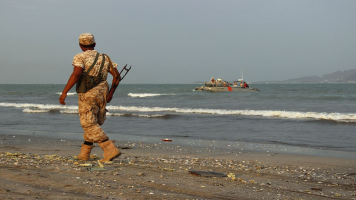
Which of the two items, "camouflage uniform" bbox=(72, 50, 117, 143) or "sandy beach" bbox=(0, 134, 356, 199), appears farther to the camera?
"camouflage uniform" bbox=(72, 50, 117, 143)

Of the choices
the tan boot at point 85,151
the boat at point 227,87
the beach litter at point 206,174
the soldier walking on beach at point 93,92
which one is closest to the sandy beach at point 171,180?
the beach litter at point 206,174

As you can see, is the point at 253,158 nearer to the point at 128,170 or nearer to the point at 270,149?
the point at 270,149

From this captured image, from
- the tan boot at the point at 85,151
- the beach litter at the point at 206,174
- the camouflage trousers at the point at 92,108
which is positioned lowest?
the beach litter at the point at 206,174

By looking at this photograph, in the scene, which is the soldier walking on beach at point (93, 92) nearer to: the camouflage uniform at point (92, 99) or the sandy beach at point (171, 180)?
the camouflage uniform at point (92, 99)

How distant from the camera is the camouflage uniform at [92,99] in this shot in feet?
17.6

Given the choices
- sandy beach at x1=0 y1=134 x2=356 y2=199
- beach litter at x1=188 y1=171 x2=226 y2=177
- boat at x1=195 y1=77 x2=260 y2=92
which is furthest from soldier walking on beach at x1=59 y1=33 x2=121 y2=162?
boat at x1=195 y1=77 x2=260 y2=92

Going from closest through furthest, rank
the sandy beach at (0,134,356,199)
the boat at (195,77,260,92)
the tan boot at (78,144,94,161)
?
the sandy beach at (0,134,356,199) → the tan boot at (78,144,94,161) → the boat at (195,77,260,92)

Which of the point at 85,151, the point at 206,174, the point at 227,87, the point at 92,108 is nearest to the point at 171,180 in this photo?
the point at 206,174

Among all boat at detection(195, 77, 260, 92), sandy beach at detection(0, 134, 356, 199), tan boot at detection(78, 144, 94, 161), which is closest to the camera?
sandy beach at detection(0, 134, 356, 199)

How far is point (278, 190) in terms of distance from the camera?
4.64 metres

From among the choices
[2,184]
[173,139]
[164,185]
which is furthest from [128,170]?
[173,139]

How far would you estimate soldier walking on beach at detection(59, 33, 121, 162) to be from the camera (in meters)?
5.36

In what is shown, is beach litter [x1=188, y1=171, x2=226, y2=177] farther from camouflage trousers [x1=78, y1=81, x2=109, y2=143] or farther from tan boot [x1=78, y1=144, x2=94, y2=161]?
tan boot [x1=78, y1=144, x2=94, y2=161]

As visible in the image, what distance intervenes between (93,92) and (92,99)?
97 mm
